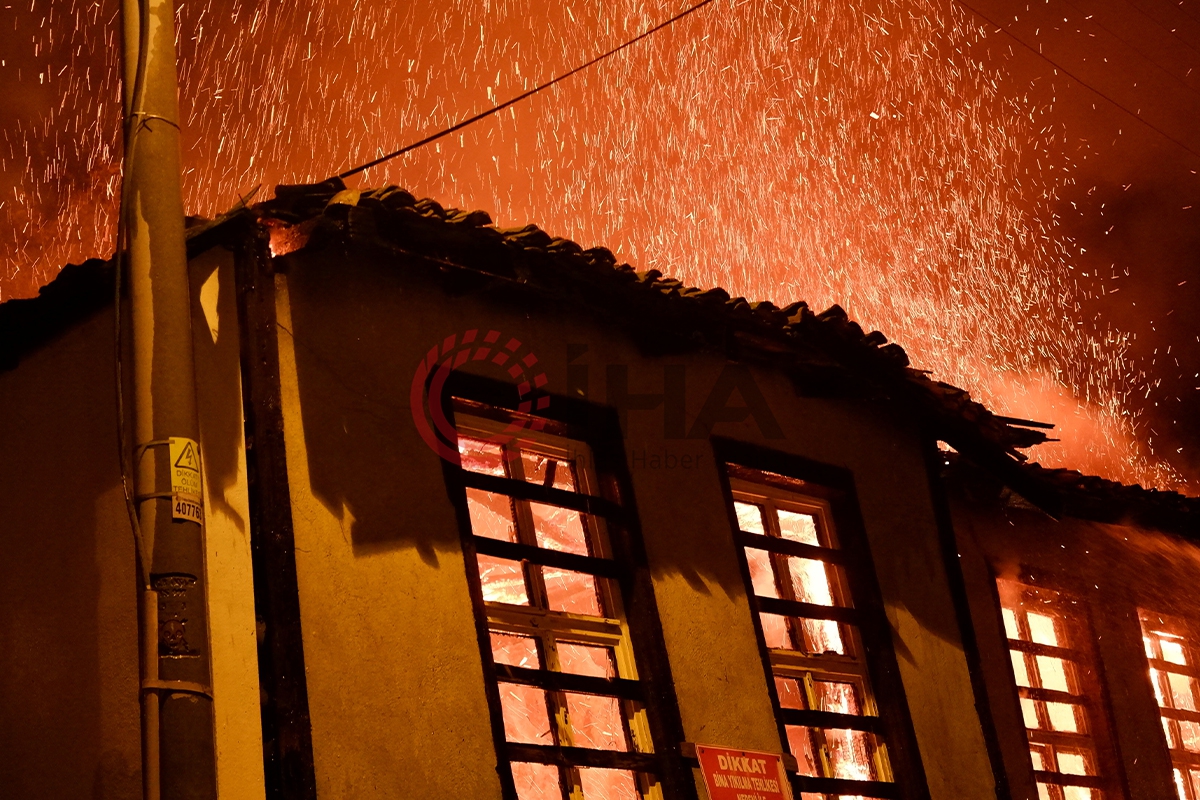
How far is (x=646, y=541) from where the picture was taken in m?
7.49

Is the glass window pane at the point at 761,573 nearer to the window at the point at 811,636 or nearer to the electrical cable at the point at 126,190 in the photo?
the window at the point at 811,636

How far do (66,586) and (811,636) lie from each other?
169 inches

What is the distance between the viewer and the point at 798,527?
28.7 feet

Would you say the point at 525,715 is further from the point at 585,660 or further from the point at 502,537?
the point at 502,537

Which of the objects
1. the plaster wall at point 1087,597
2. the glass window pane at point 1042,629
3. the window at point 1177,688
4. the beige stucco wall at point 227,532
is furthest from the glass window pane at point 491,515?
the window at point 1177,688

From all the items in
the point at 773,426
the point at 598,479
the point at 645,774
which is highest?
the point at 773,426

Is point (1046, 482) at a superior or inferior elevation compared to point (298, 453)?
superior

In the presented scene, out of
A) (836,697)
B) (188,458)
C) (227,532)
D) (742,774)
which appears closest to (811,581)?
(836,697)

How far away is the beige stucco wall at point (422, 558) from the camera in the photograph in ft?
19.7

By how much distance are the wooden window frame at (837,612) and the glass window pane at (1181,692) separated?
3.99 m

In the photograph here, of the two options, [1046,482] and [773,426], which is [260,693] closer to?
[773,426]

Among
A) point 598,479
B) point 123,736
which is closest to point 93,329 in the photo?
point 123,736

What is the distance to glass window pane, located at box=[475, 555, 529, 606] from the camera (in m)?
6.90

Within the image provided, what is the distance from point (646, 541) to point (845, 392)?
2.25 meters
